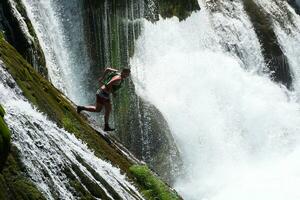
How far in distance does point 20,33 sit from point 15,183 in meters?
8.03

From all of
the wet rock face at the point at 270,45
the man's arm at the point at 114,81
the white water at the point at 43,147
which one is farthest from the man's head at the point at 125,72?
the wet rock face at the point at 270,45

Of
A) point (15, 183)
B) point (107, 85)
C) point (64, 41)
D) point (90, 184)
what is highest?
point (64, 41)

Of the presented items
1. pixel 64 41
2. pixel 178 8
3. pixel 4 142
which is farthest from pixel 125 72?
pixel 178 8

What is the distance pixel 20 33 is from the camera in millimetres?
14750

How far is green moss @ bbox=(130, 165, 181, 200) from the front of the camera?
1094 centimetres

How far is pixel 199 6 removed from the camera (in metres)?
22.9

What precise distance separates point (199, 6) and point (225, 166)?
6.40 metres

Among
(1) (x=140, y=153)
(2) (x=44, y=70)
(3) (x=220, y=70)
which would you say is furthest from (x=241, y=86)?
(2) (x=44, y=70)

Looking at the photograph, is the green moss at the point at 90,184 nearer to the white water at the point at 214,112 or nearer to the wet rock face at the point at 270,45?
the white water at the point at 214,112

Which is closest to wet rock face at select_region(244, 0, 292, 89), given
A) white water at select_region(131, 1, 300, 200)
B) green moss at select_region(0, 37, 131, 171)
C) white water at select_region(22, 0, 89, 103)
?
white water at select_region(131, 1, 300, 200)

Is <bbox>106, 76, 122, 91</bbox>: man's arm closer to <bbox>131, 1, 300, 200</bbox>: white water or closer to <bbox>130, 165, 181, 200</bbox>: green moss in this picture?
<bbox>130, 165, 181, 200</bbox>: green moss

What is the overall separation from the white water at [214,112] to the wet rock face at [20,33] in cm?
483

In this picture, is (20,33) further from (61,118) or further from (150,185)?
(150,185)

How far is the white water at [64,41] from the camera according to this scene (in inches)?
666
